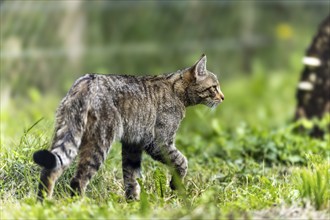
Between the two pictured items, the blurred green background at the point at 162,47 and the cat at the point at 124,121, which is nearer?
the cat at the point at 124,121

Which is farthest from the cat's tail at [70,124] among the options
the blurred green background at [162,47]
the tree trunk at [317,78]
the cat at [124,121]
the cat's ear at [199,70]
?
the tree trunk at [317,78]

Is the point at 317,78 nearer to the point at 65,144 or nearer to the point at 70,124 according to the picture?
the point at 70,124

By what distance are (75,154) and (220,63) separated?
30.4 ft

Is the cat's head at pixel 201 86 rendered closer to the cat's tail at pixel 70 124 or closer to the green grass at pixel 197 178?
the green grass at pixel 197 178

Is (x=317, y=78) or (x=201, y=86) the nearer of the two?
(x=201, y=86)

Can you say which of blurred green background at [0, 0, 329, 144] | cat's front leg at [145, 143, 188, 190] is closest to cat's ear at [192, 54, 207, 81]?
cat's front leg at [145, 143, 188, 190]

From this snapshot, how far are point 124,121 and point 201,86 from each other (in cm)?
92

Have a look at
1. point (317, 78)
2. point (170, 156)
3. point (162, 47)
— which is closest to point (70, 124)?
point (170, 156)

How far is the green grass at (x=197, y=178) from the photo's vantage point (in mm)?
5699

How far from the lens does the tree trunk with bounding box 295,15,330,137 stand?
1030 centimetres

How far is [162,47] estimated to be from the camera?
14.7 m

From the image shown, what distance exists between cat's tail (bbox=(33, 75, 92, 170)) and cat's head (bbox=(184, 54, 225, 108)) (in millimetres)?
1034

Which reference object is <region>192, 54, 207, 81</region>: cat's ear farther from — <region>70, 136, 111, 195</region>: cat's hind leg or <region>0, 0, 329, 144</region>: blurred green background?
<region>0, 0, 329, 144</region>: blurred green background

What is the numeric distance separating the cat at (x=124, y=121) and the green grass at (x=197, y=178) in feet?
0.54
